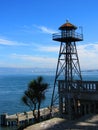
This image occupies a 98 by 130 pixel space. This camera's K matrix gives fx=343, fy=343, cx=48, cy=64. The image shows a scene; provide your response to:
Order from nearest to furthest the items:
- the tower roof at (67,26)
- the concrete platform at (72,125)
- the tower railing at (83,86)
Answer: the concrete platform at (72,125) → the tower railing at (83,86) → the tower roof at (67,26)

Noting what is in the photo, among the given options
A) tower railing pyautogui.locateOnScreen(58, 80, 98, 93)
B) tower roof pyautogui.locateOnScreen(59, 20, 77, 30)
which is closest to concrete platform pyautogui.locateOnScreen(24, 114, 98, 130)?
tower railing pyautogui.locateOnScreen(58, 80, 98, 93)

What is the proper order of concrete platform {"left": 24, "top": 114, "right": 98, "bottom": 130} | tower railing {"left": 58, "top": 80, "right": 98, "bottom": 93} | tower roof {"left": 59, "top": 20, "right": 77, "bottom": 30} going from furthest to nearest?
tower roof {"left": 59, "top": 20, "right": 77, "bottom": 30}
tower railing {"left": 58, "top": 80, "right": 98, "bottom": 93}
concrete platform {"left": 24, "top": 114, "right": 98, "bottom": 130}

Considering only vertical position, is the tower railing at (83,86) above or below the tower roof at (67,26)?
below

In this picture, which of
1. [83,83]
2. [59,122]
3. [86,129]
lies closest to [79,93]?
[83,83]

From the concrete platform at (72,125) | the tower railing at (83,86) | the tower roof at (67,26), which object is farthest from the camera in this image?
the tower roof at (67,26)

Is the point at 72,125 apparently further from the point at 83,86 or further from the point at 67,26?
the point at 67,26

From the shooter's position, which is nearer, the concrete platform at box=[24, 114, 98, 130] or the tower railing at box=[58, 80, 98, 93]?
the concrete platform at box=[24, 114, 98, 130]

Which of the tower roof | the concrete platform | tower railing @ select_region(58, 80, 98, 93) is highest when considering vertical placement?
the tower roof

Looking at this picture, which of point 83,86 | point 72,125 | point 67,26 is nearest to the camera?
point 72,125

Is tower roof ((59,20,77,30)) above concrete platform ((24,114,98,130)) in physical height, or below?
above

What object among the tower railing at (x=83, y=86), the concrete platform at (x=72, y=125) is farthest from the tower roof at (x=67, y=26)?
the concrete platform at (x=72, y=125)

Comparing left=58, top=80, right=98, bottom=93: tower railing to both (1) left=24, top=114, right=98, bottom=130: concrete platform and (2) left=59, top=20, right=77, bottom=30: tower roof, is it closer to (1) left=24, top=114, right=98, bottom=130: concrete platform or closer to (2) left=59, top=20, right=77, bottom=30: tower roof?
(1) left=24, top=114, right=98, bottom=130: concrete platform

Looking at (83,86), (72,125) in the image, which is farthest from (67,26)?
(72,125)

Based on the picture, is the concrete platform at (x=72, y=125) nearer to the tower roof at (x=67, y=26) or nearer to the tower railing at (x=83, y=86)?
the tower railing at (x=83, y=86)
